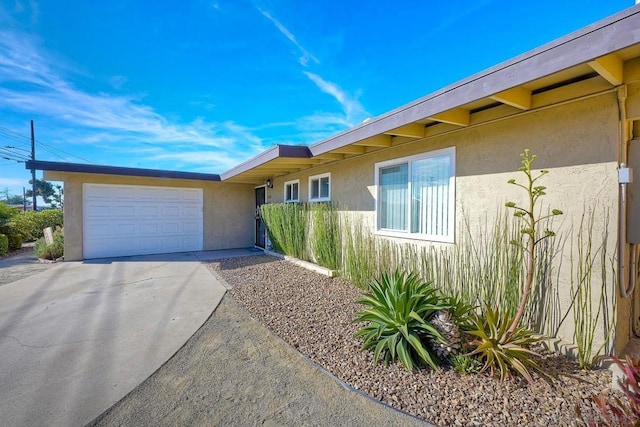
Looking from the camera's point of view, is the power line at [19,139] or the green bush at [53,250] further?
the power line at [19,139]

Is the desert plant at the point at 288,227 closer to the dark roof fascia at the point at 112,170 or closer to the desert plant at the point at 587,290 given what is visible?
the dark roof fascia at the point at 112,170

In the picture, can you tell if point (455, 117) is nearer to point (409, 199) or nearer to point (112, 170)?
point (409, 199)

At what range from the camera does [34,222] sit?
45.7ft

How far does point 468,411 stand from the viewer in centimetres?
227

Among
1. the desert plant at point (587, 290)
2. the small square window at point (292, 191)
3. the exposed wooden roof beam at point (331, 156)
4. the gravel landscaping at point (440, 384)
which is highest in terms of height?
the exposed wooden roof beam at point (331, 156)

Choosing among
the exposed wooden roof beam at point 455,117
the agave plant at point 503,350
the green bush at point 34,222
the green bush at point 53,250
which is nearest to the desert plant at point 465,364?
the agave plant at point 503,350

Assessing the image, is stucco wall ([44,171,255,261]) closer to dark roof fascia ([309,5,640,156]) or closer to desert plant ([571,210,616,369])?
dark roof fascia ([309,5,640,156])

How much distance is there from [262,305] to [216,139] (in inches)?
713

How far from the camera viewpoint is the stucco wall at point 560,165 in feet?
9.36

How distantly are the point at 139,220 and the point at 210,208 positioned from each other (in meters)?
2.57

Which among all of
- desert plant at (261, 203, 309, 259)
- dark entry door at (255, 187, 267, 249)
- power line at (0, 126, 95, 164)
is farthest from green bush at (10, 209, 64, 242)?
desert plant at (261, 203, 309, 259)

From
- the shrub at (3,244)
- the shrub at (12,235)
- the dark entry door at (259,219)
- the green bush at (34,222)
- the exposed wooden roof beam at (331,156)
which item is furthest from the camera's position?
the green bush at (34,222)

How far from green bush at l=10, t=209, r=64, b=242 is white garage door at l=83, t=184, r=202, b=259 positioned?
6356 mm

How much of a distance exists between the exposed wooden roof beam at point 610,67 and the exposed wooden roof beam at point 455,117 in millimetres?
1449
